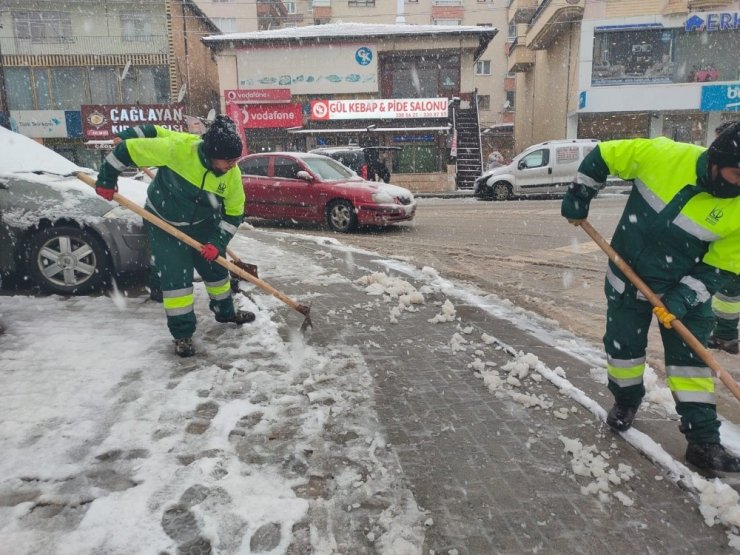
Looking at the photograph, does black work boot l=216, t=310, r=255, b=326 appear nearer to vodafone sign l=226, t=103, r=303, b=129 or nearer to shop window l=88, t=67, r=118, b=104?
vodafone sign l=226, t=103, r=303, b=129

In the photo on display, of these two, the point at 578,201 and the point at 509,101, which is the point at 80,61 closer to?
the point at 509,101

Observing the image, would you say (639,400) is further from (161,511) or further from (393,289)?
(393,289)

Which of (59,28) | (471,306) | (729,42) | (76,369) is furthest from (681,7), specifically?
(59,28)

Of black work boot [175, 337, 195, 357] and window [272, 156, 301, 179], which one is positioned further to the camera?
window [272, 156, 301, 179]

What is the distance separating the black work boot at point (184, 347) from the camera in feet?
12.5

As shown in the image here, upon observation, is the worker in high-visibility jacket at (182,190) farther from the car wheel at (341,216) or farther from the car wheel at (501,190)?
the car wheel at (501,190)

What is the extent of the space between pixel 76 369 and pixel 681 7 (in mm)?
26657

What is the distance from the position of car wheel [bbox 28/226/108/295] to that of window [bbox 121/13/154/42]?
27.4m

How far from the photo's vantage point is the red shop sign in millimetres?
23922

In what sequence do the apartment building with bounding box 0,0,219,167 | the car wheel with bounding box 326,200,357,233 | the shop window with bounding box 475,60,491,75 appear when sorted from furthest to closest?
the shop window with bounding box 475,60,491,75
the apartment building with bounding box 0,0,219,167
the car wheel with bounding box 326,200,357,233

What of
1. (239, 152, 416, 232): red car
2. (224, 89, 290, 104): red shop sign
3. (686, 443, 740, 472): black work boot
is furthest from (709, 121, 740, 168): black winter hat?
(224, 89, 290, 104): red shop sign

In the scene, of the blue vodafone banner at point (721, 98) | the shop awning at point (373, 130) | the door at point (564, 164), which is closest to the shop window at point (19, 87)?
the shop awning at point (373, 130)

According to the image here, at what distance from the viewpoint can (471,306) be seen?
5.23m

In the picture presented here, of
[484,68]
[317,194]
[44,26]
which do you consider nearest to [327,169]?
[317,194]
